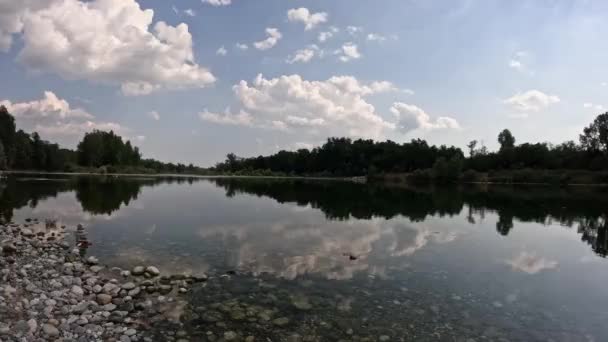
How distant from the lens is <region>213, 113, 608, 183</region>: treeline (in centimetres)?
11838

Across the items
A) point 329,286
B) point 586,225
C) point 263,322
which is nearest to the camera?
point 263,322

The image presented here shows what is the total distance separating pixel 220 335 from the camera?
8328 mm

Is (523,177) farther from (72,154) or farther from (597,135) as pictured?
(72,154)

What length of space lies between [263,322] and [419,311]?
14.0ft

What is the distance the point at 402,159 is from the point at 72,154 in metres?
144

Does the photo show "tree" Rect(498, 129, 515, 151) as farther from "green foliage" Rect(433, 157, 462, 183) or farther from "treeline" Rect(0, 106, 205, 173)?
"treeline" Rect(0, 106, 205, 173)

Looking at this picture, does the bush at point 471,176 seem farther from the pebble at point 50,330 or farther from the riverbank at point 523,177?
the pebble at point 50,330

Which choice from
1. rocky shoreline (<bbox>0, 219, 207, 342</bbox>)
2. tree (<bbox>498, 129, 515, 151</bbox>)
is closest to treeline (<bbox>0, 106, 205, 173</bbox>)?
rocky shoreline (<bbox>0, 219, 207, 342</bbox>)

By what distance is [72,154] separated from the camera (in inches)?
6476

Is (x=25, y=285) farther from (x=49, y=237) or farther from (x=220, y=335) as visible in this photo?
(x=49, y=237)

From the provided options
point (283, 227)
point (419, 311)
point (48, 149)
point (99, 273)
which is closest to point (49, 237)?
point (99, 273)

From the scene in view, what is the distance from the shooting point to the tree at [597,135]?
119463 millimetres

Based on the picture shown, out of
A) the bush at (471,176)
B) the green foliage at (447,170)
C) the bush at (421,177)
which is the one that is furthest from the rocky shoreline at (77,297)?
the bush at (471,176)

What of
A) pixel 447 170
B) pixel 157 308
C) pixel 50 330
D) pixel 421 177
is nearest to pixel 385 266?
pixel 157 308
